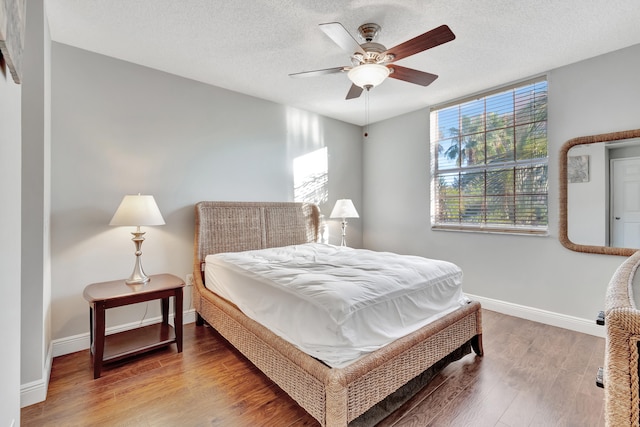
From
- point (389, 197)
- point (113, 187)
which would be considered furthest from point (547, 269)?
point (113, 187)

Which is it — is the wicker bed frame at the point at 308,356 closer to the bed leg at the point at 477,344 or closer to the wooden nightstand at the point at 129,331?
the bed leg at the point at 477,344

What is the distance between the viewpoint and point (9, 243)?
124cm

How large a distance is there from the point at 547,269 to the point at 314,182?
2955 mm

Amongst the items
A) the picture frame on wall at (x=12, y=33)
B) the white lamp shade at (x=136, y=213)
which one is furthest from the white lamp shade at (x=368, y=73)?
the white lamp shade at (x=136, y=213)

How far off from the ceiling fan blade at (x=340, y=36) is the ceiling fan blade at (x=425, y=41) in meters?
0.24

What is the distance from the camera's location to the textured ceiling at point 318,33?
2.02 meters

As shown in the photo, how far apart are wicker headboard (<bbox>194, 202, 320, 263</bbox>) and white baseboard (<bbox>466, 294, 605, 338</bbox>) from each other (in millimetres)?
2324

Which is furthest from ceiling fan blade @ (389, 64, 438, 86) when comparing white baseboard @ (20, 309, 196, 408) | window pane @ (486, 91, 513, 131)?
white baseboard @ (20, 309, 196, 408)

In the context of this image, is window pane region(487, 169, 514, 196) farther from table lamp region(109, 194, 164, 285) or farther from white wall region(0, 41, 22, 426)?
white wall region(0, 41, 22, 426)

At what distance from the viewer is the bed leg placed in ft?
7.69

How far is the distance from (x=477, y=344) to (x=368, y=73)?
2.28m

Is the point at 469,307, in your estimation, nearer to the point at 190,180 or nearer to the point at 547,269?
the point at 547,269

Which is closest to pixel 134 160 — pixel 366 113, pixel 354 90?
pixel 354 90

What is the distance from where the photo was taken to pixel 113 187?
268 cm
